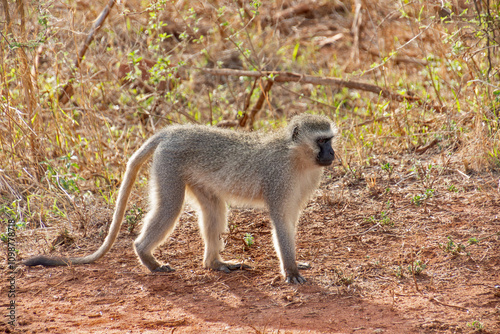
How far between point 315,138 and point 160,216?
1.60 meters

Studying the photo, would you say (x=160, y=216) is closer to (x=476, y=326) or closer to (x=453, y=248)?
(x=453, y=248)

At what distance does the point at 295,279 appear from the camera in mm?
4809

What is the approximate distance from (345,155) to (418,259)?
234cm

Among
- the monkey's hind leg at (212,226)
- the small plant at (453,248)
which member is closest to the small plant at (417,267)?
the small plant at (453,248)

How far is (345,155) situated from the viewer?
23.0 feet

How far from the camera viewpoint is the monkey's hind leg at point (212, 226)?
17.6 feet

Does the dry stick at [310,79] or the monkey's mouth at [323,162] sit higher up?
the dry stick at [310,79]

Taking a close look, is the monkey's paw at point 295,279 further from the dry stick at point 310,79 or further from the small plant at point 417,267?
the dry stick at point 310,79

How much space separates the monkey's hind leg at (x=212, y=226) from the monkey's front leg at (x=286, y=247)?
61 centimetres

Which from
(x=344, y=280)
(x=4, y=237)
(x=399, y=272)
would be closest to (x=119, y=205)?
(x=4, y=237)

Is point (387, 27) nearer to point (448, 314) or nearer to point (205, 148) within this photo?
point (205, 148)

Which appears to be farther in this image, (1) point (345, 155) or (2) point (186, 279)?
(1) point (345, 155)

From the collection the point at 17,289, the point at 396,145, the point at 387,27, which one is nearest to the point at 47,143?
the point at 17,289

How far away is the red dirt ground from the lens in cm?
410
